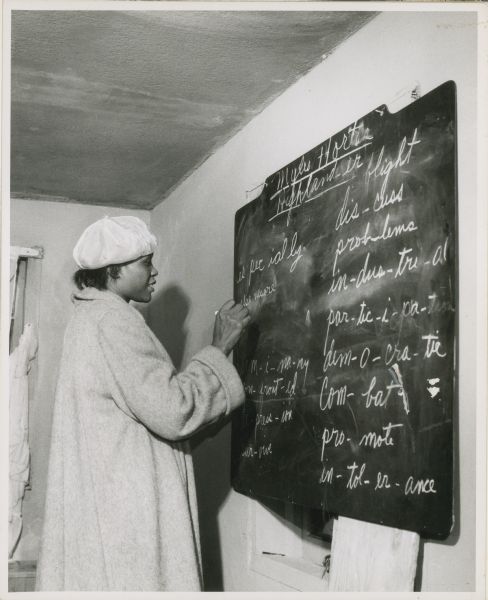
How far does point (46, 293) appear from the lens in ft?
12.9

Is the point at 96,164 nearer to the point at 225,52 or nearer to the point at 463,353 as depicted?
the point at 225,52

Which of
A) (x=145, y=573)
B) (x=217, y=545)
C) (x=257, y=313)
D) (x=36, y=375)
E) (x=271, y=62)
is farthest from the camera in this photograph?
(x=36, y=375)

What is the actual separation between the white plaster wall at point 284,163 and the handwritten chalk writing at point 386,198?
7.8 inches

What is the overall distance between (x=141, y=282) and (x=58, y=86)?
0.78 m

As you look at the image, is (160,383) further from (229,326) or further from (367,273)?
(367,273)

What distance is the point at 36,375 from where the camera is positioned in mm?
3863

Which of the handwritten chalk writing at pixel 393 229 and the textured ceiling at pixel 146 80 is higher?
the textured ceiling at pixel 146 80

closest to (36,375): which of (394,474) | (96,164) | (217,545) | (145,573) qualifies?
(96,164)

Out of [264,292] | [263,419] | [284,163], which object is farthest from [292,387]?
[284,163]

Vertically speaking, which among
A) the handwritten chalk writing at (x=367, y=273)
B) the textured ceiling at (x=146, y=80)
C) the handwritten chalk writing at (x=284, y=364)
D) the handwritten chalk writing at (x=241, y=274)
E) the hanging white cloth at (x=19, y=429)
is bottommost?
the hanging white cloth at (x=19, y=429)

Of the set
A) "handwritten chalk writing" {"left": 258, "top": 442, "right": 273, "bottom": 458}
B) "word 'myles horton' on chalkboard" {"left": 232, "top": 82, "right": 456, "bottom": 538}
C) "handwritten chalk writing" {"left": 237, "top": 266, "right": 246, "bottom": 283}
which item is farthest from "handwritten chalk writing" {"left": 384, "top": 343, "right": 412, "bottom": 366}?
"handwritten chalk writing" {"left": 237, "top": 266, "right": 246, "bottom": 283}

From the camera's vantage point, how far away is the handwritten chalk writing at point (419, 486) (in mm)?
1571

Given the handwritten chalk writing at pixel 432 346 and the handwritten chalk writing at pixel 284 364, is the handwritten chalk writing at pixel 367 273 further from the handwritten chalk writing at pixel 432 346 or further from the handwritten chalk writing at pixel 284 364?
the handwritten chalk writing at pixel 284 364

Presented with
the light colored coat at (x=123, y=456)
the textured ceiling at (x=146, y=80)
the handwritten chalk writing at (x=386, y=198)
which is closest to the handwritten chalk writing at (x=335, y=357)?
the light colored coat at (x=123, y=456)
